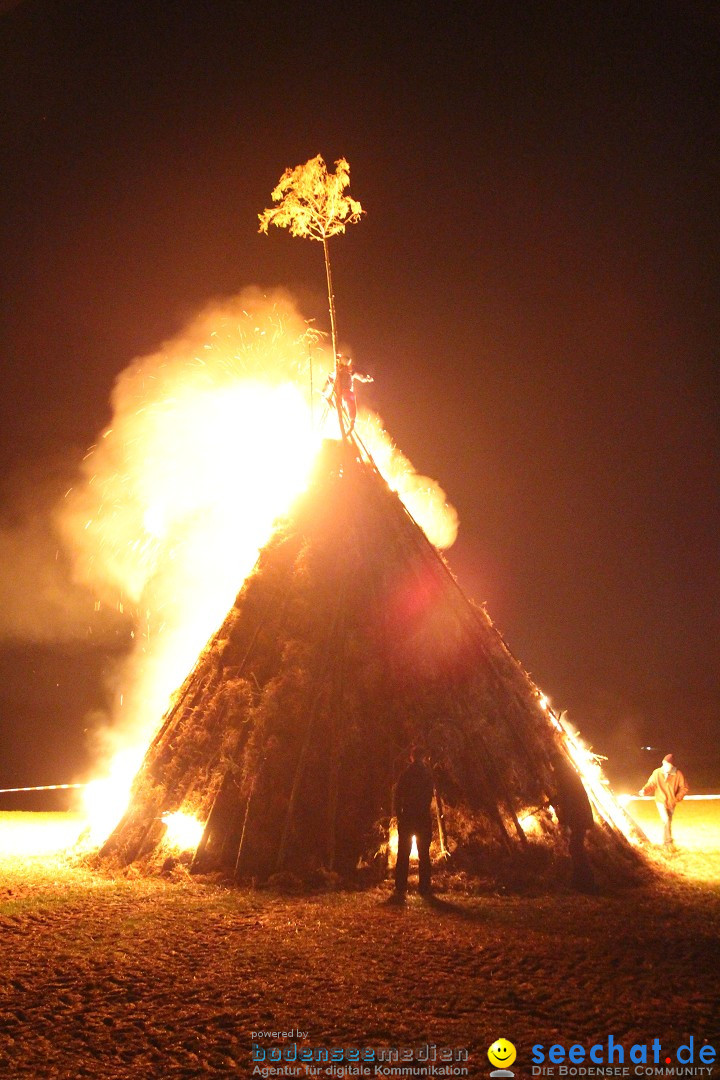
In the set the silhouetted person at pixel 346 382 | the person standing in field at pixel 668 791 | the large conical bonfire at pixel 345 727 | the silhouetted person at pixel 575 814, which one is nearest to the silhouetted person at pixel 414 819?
the large conical bonfire at pixel 345 727

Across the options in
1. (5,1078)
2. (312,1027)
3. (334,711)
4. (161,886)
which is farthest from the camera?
(334,711)

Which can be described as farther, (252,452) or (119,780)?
(252,452)

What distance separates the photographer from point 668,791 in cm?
1250

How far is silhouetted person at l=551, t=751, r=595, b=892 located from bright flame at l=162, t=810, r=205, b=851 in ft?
16.3

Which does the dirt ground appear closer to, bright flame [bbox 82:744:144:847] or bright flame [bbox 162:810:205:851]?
bright flame [bbox 162:810:205:851]

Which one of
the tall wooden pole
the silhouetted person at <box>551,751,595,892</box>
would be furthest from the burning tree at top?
the silhouetted person at <box>551,751,595,892</box>

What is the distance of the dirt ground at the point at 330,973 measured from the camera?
17.3 ft

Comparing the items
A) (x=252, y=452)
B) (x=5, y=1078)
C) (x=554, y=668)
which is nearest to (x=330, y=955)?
(x=5, y=1078)

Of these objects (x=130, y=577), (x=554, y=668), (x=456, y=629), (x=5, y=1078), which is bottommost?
(x=5, y=1078)

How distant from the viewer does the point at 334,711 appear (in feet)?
35.9

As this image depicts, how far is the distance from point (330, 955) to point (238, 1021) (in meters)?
1.61

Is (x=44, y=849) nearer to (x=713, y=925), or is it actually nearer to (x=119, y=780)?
(x=119, y=780)

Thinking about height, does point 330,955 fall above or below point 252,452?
below

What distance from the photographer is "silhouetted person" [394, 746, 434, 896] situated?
933 cm
